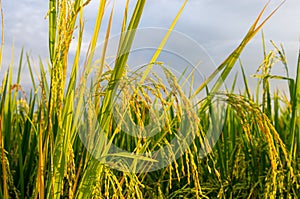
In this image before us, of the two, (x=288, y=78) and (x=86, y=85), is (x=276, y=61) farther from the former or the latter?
(x=86, y=85)

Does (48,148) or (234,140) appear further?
(234,140)

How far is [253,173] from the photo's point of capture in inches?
84.1

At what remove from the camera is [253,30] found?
5.95ft

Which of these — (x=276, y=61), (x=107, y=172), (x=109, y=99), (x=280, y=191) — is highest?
(x=276, y=61)

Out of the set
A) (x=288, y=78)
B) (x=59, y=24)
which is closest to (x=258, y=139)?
(x=288, y=78)

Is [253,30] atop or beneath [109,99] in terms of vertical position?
atop

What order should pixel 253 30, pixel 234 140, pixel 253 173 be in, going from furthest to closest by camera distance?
pixel 234 140, pixel 253 173, pixel 253 30

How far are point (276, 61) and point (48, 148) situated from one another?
4.03 feet

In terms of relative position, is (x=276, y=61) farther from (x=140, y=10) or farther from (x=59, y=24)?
(x=59, y=24)

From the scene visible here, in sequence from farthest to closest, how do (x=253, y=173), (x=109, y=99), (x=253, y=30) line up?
(x=253, y=173), (x=253, y=30), (x=109, y=99)

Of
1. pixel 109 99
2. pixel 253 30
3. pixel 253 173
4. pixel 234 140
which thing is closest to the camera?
pixel 109 99

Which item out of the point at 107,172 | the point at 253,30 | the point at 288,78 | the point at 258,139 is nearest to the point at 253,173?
the point at 258,139

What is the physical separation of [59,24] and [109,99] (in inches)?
10.8

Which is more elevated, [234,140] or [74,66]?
[74,66]
